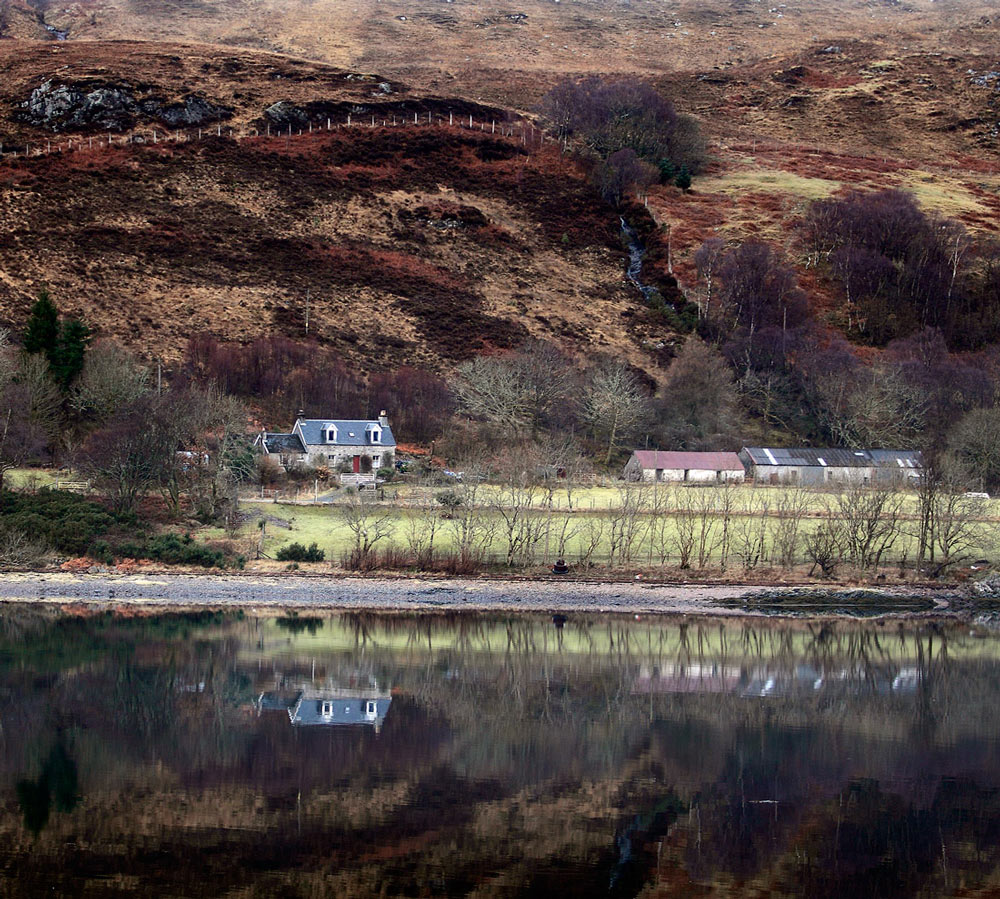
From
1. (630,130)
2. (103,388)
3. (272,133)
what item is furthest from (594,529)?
(630,130)

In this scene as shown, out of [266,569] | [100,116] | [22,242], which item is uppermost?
[100,116]

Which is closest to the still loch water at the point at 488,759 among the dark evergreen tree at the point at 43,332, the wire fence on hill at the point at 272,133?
the dark evergreen tree at the point at 43,332

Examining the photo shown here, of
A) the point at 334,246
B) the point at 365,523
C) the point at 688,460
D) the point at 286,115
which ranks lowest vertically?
the point at 688,460

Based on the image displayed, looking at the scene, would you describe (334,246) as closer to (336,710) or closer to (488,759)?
(336,710)

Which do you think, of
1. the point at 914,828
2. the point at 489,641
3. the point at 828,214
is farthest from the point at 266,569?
the point at 828,214

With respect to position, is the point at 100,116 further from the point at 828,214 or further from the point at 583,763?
the point at 583,763
